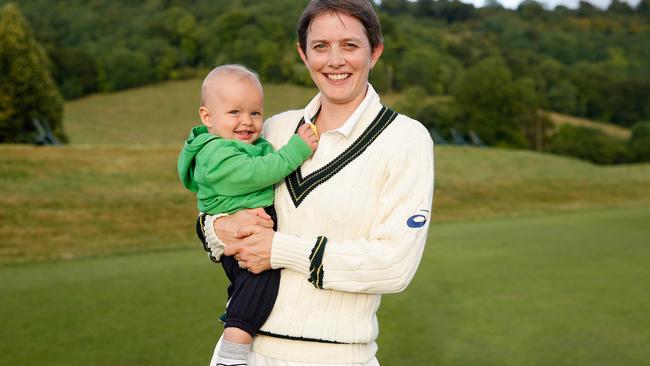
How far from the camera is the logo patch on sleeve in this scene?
6.62 feet

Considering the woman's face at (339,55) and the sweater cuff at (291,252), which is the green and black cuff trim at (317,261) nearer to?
the sweater cuff at (291,252)

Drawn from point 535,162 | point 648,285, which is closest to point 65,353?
point 648,285

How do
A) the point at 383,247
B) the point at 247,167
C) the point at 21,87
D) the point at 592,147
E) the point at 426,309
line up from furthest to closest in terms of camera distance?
the point at 592,147, the point at 21,87, the point at 426,309, the point at 247,167, the point at 383,247

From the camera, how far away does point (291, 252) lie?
6.66 feet

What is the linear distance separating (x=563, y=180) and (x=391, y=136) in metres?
19.5

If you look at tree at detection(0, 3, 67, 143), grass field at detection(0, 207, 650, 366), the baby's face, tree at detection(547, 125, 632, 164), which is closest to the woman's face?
the baby's face

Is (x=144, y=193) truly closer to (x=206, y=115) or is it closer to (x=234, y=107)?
(x=206, y=115)

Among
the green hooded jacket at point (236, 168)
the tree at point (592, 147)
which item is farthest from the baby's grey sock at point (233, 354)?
the tree at point (592, 147)

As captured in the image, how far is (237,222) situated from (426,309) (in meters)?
4.21

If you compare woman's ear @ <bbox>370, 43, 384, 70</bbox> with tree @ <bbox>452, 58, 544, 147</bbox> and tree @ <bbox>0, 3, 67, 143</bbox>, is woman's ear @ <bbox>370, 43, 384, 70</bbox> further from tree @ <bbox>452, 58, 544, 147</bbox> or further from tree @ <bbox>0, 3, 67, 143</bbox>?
tree @ <bbox>452, 58, 544, 147</bbox>

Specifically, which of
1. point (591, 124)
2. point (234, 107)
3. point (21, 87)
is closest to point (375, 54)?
point (234, 107)

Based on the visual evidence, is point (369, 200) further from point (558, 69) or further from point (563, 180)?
point (558, 69)

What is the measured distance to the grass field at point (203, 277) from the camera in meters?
5.00

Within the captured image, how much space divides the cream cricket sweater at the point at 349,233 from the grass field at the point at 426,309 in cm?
267
